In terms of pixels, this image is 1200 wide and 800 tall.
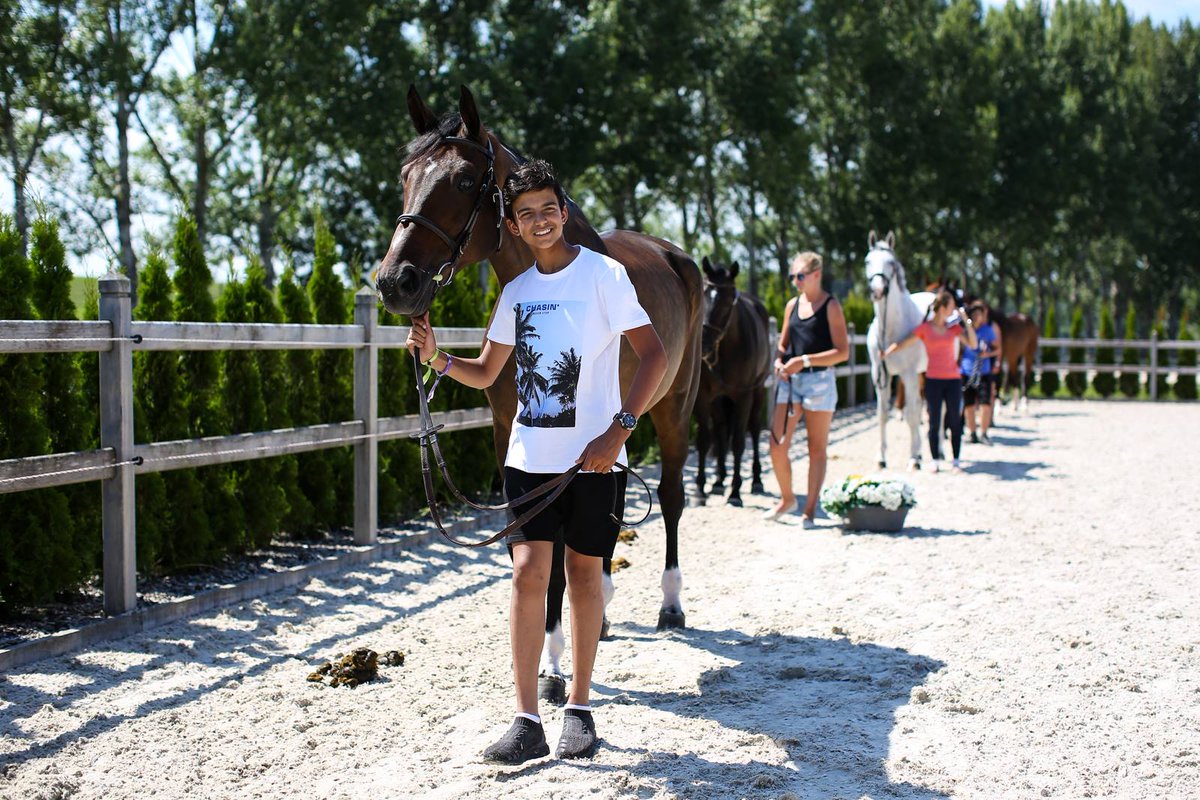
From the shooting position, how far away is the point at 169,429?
20.3ft

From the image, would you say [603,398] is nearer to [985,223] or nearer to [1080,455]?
[1080,455]

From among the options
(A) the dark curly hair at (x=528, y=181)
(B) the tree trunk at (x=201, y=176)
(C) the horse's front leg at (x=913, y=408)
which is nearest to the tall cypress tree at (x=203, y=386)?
(A) the dark curly hair at (x=528, y=181)

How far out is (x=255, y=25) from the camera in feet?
78.9

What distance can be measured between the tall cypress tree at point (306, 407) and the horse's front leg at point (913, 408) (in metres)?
6.72

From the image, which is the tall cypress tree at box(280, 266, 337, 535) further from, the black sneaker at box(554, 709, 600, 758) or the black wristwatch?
the black wristwatch

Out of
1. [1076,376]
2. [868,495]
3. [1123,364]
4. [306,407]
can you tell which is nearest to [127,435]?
[306,407]

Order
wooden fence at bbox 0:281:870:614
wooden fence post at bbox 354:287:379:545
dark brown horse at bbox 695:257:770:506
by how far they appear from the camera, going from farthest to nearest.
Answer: dark brown horse at bbox 695:257:770:506
wooden fence post at bbox 354:287:379:545
wooden fence at bbox 0:281:870:614

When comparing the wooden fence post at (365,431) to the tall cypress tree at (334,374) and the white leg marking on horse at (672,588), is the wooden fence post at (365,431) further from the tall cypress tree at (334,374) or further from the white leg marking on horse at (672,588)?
the white leg marking on horse at (672,588)

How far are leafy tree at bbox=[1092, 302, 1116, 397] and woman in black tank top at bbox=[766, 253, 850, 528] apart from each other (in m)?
21.9

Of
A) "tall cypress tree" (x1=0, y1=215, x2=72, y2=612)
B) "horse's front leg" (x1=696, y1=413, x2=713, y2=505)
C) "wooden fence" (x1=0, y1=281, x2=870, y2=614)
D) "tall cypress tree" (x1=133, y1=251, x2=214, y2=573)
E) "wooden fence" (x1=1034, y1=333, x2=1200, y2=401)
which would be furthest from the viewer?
"wooden fence" (x1=1034, y1=333, x2=1200, y2=401)

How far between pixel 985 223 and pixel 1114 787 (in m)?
40.7

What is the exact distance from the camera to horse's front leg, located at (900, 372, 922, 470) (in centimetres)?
1171

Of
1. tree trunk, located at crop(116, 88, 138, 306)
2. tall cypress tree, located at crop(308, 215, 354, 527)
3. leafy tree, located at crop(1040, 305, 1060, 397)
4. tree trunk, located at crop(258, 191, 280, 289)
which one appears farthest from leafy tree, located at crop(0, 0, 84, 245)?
leafy tree, located at crop(1040, 305, 1060, 397)

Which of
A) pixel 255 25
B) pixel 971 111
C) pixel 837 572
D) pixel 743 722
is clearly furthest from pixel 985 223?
pixel 743 722
